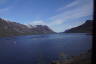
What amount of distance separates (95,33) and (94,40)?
0.27 meters

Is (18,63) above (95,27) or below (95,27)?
below

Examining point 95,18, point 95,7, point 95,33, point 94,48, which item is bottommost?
point 94,48

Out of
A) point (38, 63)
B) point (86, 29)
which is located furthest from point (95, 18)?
point (86, 29)

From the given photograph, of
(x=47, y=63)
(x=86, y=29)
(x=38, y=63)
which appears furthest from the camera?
(x=86, y=29)

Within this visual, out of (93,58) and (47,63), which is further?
(47,63)

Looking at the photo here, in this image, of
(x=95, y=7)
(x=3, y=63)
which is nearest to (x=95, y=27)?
(x=95, y=7)

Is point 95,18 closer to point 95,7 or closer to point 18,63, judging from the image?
point 95,7

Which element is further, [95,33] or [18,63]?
[18,63]

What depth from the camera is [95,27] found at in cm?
471

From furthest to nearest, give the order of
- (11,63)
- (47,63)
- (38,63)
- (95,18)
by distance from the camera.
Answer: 1. (11,63)
2. (38,63)
3. (47,63)
4. (95,18)

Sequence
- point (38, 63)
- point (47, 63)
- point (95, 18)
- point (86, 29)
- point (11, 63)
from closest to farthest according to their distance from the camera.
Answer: point (95, 18), point (47, 63), point (38, 63), point (11, 63), point (86, 29)

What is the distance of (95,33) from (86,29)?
18493 centimetres

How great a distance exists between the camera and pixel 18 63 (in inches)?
1325

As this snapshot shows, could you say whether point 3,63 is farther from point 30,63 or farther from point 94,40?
point 94,40
